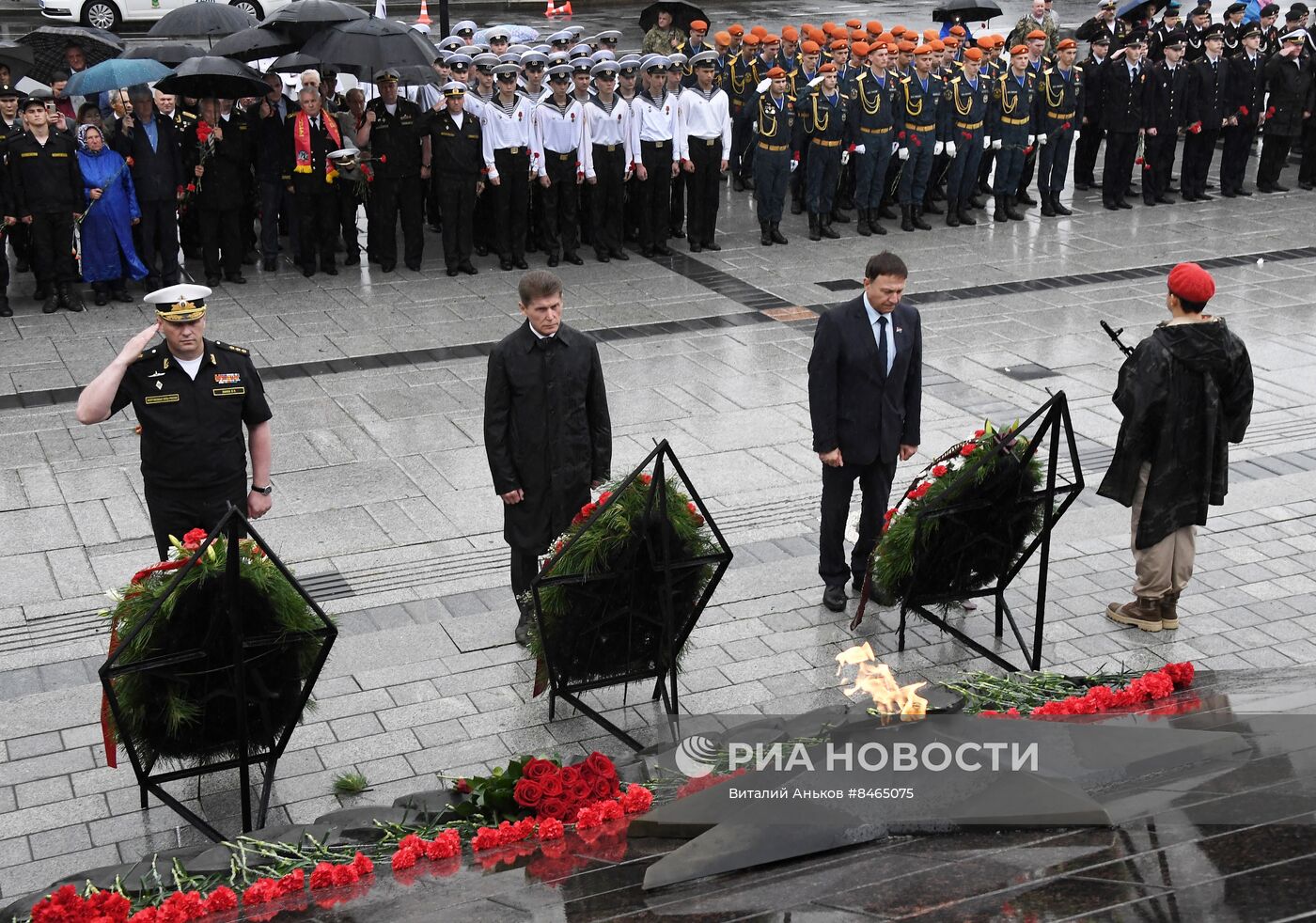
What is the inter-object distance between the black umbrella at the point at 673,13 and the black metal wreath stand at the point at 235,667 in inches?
588

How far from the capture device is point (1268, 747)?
11.9 ft

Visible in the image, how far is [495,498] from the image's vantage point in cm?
941

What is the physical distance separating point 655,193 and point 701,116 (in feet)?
3.03

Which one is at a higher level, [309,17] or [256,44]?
[309,17]

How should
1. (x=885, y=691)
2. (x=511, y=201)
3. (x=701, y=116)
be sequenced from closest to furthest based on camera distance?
(x=885, y=691), (x=511, y=201), (x=701, y=116)

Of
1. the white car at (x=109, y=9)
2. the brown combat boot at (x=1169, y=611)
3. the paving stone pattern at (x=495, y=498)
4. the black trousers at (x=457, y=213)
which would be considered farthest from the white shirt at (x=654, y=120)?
the white car at (x=109, y=9)

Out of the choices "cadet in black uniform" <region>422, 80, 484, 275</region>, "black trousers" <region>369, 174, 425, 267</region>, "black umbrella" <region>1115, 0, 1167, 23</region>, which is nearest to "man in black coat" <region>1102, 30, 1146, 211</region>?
"black umbrella" <region>1115, 0, 1167, 23</region>

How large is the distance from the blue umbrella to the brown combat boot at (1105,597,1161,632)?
10099mm

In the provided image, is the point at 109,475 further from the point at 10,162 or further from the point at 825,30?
the point at 825,30

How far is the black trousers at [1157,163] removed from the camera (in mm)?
18359

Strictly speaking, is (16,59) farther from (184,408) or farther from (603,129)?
(184,408)

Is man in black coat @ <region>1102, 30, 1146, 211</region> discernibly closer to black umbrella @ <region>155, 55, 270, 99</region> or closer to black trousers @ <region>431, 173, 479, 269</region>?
black trousers @ <region>431, 173, 479, 269</region>

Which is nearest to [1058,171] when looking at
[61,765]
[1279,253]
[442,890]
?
[1279,253]

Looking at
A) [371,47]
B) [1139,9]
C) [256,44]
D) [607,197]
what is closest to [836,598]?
[607,197]
